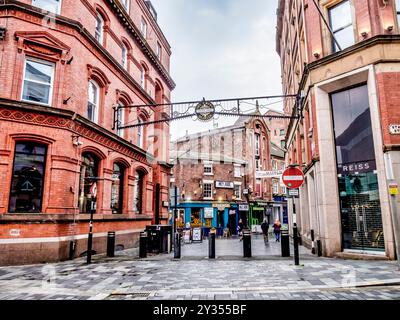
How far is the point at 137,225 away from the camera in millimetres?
17078

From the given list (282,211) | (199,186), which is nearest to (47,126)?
(199,186)

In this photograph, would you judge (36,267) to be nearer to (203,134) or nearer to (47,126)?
(47,126)

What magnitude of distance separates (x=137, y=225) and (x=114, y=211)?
2.38 meters

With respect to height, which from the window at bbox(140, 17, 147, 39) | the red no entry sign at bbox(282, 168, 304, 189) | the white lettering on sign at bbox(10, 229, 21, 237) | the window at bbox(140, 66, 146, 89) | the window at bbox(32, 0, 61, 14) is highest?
the window at bbox(140, 17, 147, 39)

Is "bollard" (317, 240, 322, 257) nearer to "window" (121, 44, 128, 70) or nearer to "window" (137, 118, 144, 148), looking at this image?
"window" (137, 118, 144, 148)

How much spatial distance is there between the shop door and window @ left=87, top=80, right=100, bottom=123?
11.6 m

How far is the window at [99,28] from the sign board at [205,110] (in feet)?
21.2

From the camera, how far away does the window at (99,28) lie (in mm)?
14438

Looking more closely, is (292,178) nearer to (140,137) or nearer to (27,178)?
(27,178)

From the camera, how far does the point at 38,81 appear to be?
36.7 ft

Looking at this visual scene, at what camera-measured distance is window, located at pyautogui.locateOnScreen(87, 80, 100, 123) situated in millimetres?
13677

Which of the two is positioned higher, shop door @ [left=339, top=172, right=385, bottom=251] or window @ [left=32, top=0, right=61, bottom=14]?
window @ [left=32, top=0, right=61, bottom=14]

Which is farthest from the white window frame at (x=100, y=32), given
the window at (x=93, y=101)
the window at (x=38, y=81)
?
the window at (x=38, y=81)

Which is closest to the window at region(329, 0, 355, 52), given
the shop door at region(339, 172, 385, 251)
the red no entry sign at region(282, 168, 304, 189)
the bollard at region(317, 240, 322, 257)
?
the shop door at region(339, 172, 385, 251)
